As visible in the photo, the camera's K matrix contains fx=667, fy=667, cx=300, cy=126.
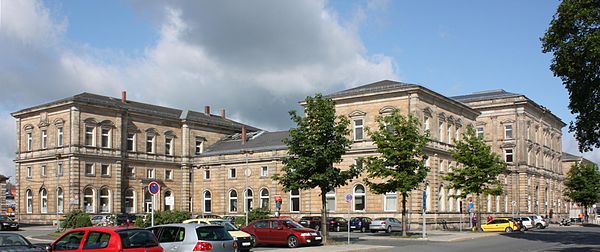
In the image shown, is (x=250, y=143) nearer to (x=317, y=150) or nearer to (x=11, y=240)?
(x=317, y=150)

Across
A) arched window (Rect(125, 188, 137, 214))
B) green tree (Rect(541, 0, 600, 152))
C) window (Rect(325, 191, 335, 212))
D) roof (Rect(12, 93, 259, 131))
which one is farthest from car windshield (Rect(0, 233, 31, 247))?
arched window (Rect(125, 188, 137, 214))

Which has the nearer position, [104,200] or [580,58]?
[580,58]

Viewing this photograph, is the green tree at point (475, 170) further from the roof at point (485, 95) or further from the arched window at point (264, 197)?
the roof at point (485, 95)

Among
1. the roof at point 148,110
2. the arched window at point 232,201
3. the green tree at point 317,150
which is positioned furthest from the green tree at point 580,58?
the roof at point 148,110

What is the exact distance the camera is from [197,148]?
83.6 metres

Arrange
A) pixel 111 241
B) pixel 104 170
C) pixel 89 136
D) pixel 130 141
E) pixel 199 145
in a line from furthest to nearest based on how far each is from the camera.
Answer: pixel 199 145 < pixel 130 141 < pixel 104 170 < pixel 89 136 < pixel 111 241

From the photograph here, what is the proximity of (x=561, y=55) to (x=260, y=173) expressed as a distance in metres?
42.5

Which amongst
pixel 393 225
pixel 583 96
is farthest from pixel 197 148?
pixel 583 96

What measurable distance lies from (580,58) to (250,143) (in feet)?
159

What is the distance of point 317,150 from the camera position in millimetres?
36562

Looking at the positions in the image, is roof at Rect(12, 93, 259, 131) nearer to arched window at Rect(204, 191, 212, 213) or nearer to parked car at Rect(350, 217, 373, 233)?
arched window at Rect(204, 191, 212, 213)

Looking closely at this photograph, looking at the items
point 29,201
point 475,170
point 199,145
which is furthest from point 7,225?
point 475,170

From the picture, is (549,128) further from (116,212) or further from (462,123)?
(116,212)

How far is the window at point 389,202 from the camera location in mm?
61844
